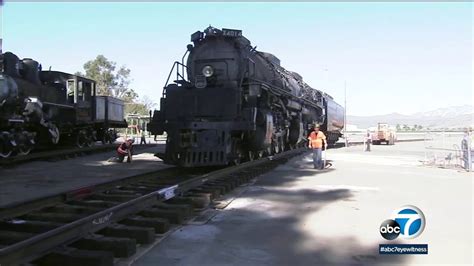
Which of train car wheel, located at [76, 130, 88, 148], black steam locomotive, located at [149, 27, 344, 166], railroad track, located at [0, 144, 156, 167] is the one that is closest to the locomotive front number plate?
black steam locomotive, located at [149, 27, 344, 166]

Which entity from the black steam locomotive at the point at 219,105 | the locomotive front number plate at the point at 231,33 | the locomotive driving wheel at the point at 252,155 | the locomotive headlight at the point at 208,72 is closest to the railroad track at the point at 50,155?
the black steam locomotive at the point at 219,105

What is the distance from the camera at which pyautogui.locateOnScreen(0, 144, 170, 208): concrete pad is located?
33.6 ft

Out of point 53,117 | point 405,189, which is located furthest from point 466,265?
point 53,117

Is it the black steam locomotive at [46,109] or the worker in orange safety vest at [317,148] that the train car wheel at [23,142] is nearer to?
the black steam locomotive at [46,109]

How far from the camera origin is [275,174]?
13.3 metres

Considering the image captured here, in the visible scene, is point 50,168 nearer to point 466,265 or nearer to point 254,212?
point 254,212

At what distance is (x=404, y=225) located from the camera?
627 cm

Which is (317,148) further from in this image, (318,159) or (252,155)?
(252,155)

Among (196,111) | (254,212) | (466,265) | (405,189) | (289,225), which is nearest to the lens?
(466,265)

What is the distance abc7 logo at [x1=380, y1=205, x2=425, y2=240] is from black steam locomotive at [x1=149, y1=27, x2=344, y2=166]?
6.16 meters

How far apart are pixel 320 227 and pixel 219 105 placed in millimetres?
6621

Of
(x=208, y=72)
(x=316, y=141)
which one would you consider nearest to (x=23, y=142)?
(x=208, y=72)

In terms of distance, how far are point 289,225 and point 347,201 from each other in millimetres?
2367

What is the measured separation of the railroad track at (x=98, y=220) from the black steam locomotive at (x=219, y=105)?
2.05 metres
